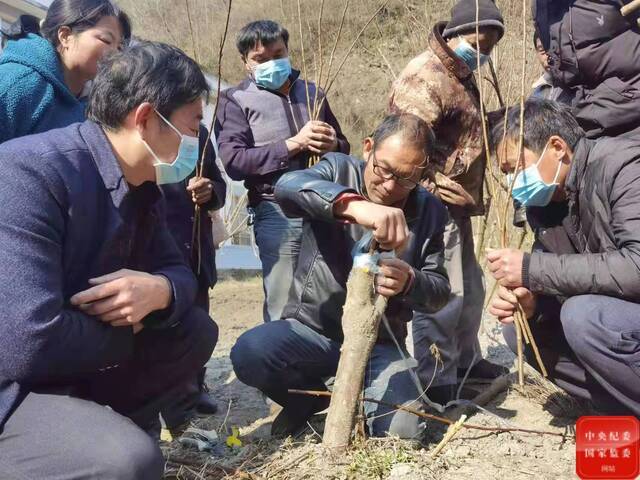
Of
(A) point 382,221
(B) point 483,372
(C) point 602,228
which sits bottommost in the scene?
(B) point 483,372

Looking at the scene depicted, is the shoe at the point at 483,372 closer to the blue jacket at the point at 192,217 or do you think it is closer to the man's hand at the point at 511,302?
the man's hand at the point at 511,302

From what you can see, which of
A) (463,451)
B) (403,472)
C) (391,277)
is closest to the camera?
(403,472)

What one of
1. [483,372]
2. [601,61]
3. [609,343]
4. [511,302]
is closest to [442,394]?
[483,372]

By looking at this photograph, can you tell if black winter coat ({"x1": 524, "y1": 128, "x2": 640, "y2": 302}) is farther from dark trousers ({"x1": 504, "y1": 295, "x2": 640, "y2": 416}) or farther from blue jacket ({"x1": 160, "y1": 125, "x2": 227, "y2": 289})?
blue jacket ({"x1": 160, "y1": 125, "x2": 227, "y2": 289})

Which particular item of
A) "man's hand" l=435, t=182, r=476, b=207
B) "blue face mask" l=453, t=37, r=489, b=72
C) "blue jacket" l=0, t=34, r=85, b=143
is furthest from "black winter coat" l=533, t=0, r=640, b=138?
"blue jacket" l=0, t=34, r=85, b=143

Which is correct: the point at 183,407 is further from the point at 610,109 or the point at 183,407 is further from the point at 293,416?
the point at 610,109

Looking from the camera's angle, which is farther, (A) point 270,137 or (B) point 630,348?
(A) point 270,137

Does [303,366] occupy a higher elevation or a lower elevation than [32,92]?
lower

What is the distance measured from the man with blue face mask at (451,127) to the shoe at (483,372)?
0.76 feet

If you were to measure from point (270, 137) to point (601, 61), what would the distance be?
1602mm

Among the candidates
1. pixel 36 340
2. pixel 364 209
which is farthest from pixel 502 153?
pixel 36 340

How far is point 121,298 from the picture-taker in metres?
1.79

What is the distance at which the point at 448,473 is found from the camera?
2.13m

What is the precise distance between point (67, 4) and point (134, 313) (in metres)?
1.52
